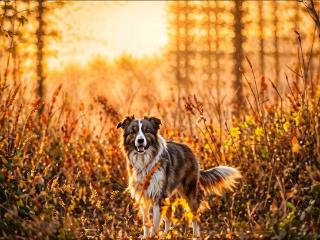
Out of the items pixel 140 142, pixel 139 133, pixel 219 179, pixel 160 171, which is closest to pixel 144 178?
pixel 160 171

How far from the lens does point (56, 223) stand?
4.93m

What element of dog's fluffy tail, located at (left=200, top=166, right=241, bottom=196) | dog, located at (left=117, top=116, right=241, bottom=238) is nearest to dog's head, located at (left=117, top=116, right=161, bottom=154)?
dog, located at (left=117, top=116, right=241, bottom=238)

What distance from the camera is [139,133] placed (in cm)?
734

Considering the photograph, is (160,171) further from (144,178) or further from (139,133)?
(139,133)

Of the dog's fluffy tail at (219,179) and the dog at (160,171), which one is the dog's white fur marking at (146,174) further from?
the dog's fluffy tail at (219,179)

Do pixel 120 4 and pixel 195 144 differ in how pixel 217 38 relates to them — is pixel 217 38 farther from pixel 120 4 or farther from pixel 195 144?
pixel 195 144

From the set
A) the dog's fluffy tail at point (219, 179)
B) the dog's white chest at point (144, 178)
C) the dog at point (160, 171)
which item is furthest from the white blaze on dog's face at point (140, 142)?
the dog's fluffy tail at point (219, 179)

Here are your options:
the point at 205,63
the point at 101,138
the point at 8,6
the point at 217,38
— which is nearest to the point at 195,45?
the point at 205,63

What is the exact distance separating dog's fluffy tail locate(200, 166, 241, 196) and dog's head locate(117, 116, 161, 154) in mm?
1067

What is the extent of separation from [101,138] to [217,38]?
37.4m

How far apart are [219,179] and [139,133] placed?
4.66 ft

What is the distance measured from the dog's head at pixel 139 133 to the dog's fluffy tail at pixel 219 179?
107 centimetres

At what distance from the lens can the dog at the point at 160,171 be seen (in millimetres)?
7312

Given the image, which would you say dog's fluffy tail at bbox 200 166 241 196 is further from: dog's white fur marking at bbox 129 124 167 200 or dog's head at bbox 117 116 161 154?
dog's head at bbox 117 116 161 154
